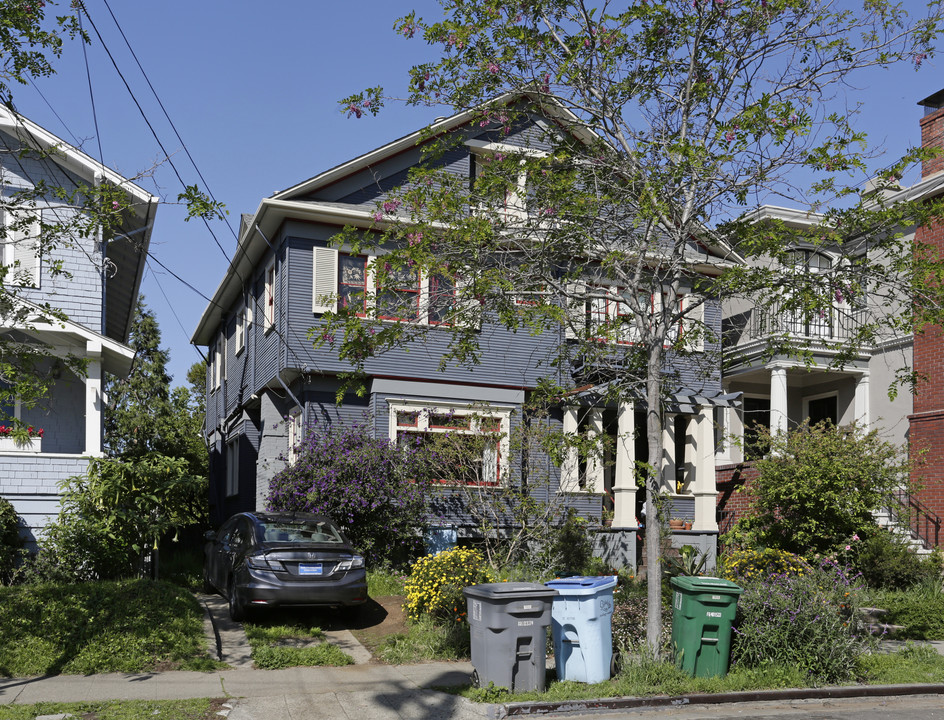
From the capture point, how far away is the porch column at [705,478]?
19516mm

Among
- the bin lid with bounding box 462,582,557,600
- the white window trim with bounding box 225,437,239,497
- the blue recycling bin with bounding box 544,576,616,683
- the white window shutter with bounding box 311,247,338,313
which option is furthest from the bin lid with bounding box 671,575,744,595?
the white window trim with bounding box 225,437,239,497

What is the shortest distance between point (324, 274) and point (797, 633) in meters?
11.6

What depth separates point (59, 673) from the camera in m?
9.28

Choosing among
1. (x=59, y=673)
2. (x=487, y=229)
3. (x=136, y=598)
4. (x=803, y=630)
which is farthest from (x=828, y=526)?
(x=59, y=673)

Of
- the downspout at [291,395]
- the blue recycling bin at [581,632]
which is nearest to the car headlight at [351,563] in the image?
the blue recycling bin at [581,632]

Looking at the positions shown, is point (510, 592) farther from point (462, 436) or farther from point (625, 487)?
point (625, 487)

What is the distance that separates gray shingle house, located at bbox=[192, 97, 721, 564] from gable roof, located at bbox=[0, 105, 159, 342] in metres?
2.22

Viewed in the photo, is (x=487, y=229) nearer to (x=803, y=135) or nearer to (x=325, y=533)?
(x=803, y=135)

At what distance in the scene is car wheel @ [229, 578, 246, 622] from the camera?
11.8m

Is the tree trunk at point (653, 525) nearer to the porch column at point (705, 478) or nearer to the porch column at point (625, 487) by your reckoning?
the porch column at point (625, 487)

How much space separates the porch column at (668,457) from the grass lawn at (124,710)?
13.2m

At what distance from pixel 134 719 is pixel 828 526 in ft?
39.4

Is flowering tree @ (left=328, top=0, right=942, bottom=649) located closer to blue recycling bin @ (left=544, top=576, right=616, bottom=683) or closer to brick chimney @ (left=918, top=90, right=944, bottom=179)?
blue recycling bin @ (left=544, top=576, right=616, bottom=683)

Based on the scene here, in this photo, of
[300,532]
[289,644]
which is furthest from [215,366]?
[289,644]
